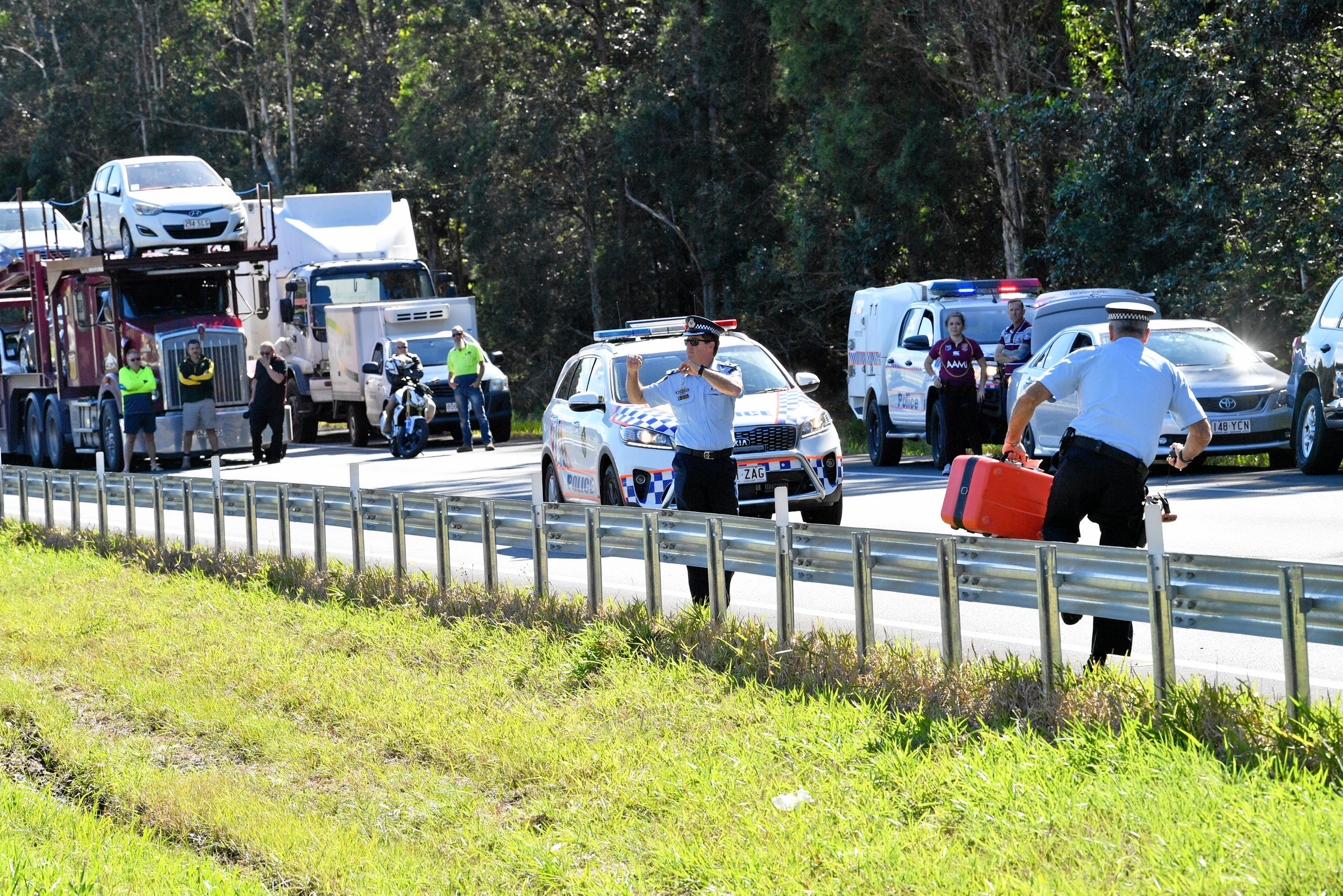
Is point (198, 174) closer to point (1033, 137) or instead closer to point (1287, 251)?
point (1033, 137)

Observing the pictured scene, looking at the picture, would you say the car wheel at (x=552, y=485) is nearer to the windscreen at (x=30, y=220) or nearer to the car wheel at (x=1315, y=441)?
the car wheel at (x=1315, y=441)

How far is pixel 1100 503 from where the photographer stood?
7.88 metres

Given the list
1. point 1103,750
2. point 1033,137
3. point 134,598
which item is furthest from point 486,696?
point 1033,137

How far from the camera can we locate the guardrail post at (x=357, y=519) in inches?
472

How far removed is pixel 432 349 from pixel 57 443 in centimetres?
637

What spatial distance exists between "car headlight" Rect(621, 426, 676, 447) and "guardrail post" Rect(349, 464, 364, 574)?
7.73ft

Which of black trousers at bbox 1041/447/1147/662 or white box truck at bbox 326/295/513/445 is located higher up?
white box truck at bbox 326/295/513/445

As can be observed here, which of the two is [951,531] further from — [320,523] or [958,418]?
[958,418]

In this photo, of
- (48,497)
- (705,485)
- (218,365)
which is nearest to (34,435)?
(218,365)

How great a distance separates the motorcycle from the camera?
27.0 m

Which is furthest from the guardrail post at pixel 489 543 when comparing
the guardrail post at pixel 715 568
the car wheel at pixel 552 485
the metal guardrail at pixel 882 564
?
the car wheel at pixel 552 485

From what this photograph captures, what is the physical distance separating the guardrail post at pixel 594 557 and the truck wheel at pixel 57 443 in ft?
71.5

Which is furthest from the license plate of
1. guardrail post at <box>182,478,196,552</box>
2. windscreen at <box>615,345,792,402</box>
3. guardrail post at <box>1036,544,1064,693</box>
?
guardrail post at <box>1036,544,1064,693</box>

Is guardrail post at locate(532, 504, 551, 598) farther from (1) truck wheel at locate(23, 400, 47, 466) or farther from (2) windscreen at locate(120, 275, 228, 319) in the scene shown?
(1) truck wheel at locate(23, 400, 47, 466)
